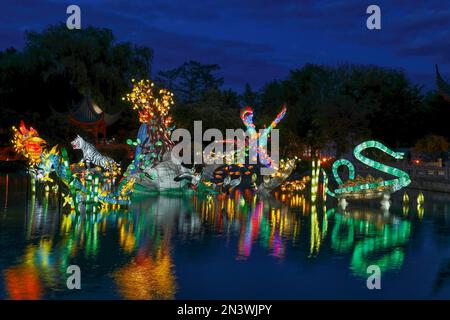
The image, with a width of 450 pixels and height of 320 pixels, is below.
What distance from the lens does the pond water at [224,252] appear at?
9758 millimetres

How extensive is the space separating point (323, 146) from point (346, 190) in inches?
1331

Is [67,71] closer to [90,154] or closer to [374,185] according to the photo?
[90,154]

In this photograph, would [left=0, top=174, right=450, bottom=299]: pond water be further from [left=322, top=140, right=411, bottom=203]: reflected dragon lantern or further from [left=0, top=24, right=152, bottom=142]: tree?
[left=0, top=24, right=152, bottom=142]: tree

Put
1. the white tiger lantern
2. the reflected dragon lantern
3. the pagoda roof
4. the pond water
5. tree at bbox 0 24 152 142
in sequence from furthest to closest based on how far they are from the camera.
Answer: tree at bbox 0 24 152 142 → the pagoda roof → the white tiger lantern → the reflected dragon lantern → the pond water

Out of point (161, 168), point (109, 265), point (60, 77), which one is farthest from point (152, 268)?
point (60, 77)

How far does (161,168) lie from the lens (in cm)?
2638

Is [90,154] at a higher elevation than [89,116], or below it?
below

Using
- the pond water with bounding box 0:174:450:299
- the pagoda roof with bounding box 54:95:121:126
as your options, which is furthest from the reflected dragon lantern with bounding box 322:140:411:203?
the pagoda roof with bounding box 54:95:121:126

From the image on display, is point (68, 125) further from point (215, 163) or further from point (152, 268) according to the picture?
point (152, 268)

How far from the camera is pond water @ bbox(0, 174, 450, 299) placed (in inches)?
384

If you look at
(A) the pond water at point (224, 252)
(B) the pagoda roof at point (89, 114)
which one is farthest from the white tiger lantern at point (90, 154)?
(B) the pagoda roof at point (89, 114)

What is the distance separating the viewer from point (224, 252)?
13.0 meters

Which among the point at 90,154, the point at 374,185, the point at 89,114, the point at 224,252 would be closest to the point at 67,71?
the point at 89,114
